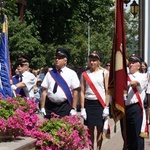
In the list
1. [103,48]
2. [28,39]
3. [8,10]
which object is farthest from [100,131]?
[103,48]

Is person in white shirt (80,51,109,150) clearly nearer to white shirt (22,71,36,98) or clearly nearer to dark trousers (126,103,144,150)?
dark trousers (126,103,144,150)

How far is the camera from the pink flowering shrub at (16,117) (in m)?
6.20

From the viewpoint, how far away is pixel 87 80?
9.55m

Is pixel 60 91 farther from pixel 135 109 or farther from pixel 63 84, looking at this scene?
pixel 135 109

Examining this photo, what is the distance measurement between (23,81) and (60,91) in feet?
4.38

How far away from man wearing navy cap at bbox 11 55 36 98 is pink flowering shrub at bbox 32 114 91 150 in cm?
291

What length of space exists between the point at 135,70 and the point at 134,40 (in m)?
66.9

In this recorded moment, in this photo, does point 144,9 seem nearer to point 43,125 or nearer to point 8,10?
point 8,10

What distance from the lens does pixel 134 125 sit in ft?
29.0

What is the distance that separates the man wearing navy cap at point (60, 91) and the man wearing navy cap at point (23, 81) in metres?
0.95

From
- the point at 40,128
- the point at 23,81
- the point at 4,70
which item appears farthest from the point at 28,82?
the point at 40,128

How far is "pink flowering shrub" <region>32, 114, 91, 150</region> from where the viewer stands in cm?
658

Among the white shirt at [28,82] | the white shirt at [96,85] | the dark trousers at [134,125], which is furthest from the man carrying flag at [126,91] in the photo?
the white shirt at [28,82]

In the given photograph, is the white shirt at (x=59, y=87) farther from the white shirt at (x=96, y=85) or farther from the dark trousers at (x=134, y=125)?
the dark trousers at (x=134, y=125)
